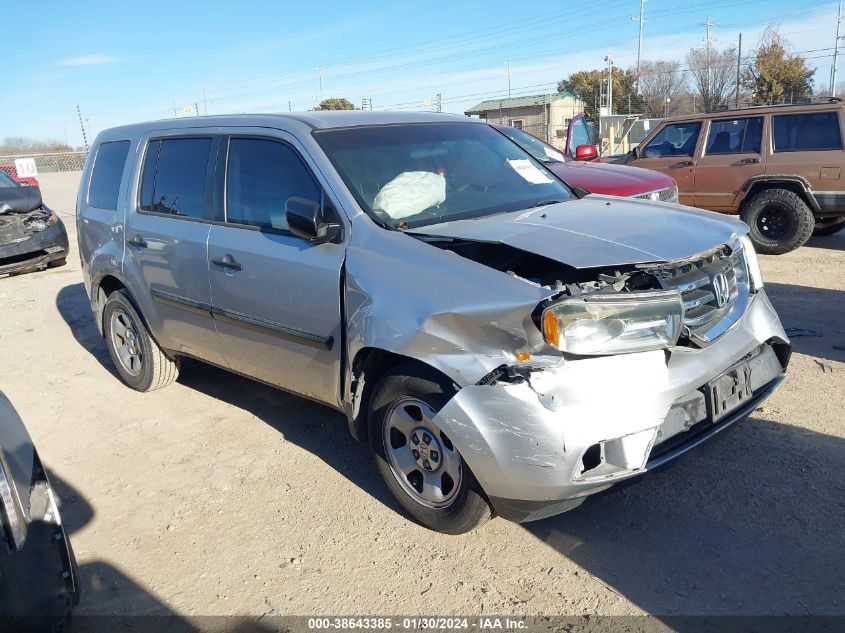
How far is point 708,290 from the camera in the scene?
10.2 feet

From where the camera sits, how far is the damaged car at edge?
9.87 meters

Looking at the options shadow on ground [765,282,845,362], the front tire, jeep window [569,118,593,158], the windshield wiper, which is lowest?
shadow on ground [765,282,845,362]

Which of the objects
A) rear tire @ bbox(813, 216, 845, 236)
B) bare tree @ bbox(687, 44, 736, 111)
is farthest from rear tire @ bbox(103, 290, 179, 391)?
bare tree @ bbox(687, 44, 736, 111)

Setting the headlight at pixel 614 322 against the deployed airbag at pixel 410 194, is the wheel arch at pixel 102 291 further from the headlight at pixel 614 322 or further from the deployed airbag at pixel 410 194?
the headlight at pixel 614 322

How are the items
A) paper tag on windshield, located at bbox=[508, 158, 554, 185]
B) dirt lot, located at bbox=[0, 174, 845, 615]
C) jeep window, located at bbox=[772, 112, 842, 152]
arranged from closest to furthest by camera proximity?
dirt lot, located at bbox=[0, 174, 845, 615] < paper tag on windshield, located at bbox=[508, 158, 554, 185] < jeep window, located at bbox=[772, 112, 842, 152]

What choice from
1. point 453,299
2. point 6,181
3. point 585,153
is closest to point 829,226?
point 585,153

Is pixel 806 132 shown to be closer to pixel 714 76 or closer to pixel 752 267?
pixel 752 267

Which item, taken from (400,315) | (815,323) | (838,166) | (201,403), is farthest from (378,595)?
(838,166)

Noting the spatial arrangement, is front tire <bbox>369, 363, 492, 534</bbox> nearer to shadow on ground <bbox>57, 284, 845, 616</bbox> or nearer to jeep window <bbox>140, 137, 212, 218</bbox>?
shadow on ground <bbox>57, 284, 845, 616</bbox>

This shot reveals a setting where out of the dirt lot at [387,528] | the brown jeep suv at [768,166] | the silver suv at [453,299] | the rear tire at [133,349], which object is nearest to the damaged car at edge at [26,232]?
the rear tire at [133,349]

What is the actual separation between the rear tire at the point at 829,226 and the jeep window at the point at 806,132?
3.73 feet

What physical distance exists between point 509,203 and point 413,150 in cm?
62

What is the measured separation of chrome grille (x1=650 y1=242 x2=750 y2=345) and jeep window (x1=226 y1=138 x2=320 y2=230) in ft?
5.90

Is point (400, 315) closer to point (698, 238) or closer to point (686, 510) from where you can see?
point (698, 238)
